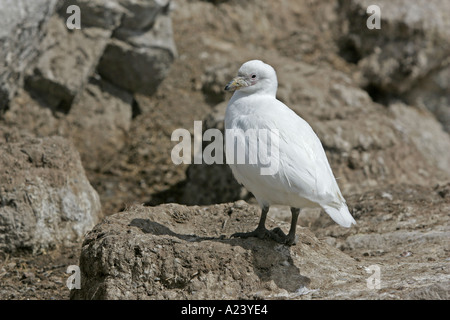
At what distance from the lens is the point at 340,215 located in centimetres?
566

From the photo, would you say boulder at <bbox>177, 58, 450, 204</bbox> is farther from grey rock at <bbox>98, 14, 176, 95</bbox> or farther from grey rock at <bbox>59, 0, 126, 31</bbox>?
grey rock at <bbox>59, 0, 126, 31</bbox>

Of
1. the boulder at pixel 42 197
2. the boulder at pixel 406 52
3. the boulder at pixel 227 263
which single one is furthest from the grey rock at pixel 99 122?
the boulder at pixel 406 52

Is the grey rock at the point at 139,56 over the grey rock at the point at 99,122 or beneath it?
over

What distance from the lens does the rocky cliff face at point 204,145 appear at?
19.1 feet

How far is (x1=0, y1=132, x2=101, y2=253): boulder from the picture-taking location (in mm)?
7586

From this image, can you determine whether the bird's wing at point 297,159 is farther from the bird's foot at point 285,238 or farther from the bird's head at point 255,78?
the bird's foot at point 285,238

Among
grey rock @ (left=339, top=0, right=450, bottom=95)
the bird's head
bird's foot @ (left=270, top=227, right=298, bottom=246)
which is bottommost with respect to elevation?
bird's foot @ (left=270, top=227, right=298, bottom=246)

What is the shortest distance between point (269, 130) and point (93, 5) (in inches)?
220

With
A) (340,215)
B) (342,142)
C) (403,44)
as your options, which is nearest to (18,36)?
(342,142)

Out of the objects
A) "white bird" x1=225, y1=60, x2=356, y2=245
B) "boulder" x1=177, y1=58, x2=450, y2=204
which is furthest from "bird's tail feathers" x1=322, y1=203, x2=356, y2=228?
"boulder" x1=177, y1=58, x2=450, y2=204

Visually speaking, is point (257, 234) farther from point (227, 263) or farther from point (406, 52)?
point (406, 52)
